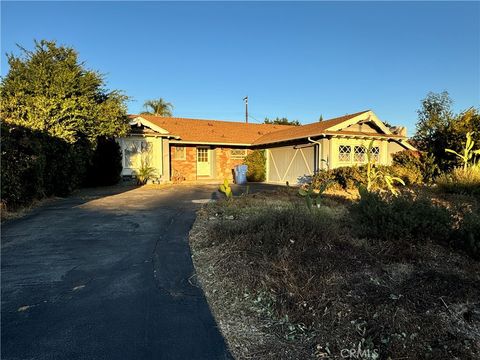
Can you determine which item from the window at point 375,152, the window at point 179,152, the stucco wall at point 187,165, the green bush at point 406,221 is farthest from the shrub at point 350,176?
the window at point 179,152

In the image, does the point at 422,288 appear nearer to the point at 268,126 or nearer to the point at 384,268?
the point at 384,268

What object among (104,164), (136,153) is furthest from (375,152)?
(104,164)

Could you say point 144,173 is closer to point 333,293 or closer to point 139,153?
point 139,153

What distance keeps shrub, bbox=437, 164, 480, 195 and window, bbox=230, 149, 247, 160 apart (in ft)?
44.1

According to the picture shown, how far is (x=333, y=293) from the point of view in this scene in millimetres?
3455

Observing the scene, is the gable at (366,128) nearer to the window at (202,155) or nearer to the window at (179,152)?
the window at (202,155)

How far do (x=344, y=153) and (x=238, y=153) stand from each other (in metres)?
8.10

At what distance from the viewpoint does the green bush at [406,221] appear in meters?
5.06

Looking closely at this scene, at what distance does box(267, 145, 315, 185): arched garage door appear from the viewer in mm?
18391

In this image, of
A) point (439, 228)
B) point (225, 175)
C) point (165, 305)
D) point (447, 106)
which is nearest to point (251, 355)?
point (165, 305)

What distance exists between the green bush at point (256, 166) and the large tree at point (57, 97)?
9.23m

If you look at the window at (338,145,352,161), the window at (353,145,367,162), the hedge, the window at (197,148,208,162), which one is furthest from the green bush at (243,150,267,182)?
the hedge

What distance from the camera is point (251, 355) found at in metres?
2.80

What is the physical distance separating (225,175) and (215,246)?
57.7 feet
